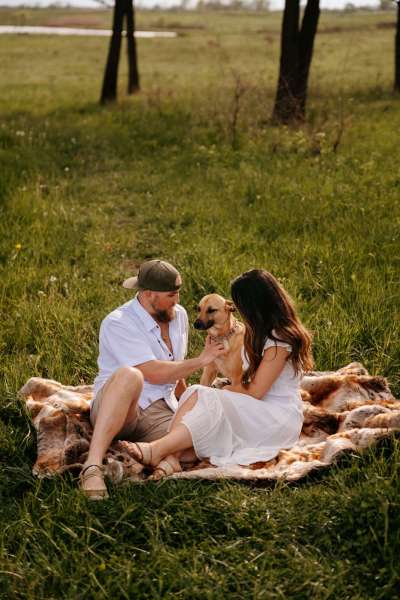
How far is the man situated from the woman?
0.20 m

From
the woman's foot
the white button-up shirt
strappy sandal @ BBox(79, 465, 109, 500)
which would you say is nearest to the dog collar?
the white button-up shirt

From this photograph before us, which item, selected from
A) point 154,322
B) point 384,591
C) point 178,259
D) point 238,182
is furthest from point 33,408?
point 238,182

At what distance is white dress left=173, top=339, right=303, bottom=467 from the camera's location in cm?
460

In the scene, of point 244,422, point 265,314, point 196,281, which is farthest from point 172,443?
point 196,281

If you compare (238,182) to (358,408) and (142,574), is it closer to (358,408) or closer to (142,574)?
(358,408)

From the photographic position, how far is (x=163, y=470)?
175 inches

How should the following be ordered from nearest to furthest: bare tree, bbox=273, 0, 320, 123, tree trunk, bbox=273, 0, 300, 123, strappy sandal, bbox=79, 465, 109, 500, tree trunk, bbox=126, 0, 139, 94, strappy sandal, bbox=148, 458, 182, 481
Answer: strappy sandal, bbox=79, 465, 109, 500 → strappy sandal, bbox=148, 458, 182, 481 → bare tree, bbox=273, 0, 320, 123 → tree trunk, bbox=273, 0, 300, 123 → tree trunk, bbox=126, 0, 139, 94

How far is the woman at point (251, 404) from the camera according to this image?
4582mm

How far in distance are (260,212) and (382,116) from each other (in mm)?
7702

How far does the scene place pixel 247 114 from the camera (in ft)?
47.4

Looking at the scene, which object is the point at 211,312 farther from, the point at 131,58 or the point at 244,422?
the point at 131,58

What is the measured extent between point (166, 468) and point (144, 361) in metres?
0.67

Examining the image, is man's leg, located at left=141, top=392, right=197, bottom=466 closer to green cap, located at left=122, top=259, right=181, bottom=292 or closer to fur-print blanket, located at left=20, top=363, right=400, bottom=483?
fur-print blanket, located at left=20, top=363, right=400, bottom=483

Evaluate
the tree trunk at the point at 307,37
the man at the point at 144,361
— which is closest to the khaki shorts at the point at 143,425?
the man at the point at 144,361
